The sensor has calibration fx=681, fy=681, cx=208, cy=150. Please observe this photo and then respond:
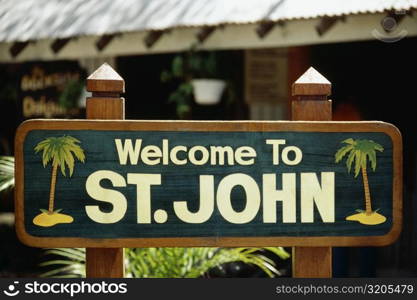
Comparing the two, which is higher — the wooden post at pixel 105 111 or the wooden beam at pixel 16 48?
the wooden beam at pixel 16 48

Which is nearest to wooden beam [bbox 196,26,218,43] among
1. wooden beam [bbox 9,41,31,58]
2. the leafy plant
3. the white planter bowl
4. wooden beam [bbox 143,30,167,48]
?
the leafy plant

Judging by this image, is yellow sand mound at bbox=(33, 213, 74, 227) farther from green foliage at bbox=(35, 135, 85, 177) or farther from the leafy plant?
the leafy plant

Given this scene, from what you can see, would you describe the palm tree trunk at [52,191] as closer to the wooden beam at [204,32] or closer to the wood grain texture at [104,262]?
the wood grain texture at [104,262]

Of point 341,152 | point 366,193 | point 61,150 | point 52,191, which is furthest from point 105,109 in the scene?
point 366,193

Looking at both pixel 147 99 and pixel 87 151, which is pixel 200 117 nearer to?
pixel 147 99

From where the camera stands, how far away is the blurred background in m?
5.11

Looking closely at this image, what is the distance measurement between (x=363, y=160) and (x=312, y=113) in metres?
0.23

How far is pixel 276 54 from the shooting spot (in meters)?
7.20

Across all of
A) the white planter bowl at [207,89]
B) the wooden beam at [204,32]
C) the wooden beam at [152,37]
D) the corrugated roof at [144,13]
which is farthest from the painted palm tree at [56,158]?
the white planter bowl at [207,89]

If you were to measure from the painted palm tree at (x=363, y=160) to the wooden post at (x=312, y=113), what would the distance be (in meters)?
0.12

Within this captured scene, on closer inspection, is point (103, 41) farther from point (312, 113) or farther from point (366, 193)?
point (366, 193)

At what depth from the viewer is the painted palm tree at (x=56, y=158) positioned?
221 cm

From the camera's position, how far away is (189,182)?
2230 mm

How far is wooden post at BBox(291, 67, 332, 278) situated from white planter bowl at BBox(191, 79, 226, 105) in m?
3.86
